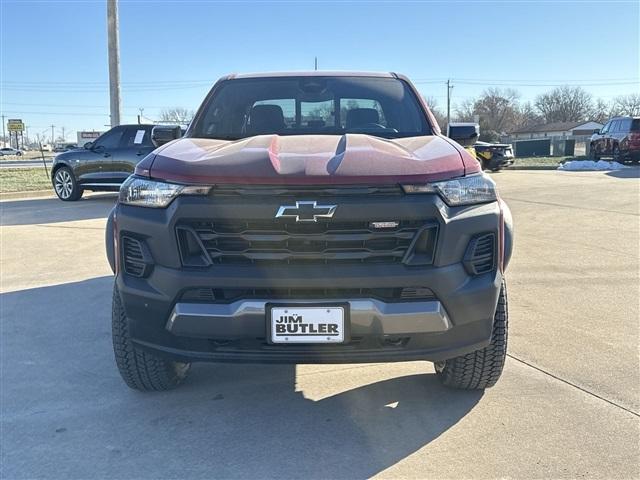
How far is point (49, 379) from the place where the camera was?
3400 millimetres

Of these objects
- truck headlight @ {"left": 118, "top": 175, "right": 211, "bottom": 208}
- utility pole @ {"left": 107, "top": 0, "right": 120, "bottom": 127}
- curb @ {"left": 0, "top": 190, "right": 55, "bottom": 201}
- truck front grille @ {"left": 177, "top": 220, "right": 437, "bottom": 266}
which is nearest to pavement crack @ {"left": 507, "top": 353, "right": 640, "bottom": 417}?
truck front grille @ {"left": 177, "top": 220, "right": 437, "bottom": 266}

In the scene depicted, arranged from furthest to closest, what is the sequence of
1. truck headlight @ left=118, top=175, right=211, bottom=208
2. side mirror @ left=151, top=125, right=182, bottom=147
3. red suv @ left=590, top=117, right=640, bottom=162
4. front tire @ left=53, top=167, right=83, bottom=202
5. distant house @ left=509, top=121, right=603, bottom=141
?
distant house @ left=509, top=121, right=603, bottom=141
red suv @ left=590, top=117, right=640, bottom=162
front tire @ left=53, top=167, right=83, bottom=202
side mirror @ left=151, top=125, right=182, bottom=147
truck headlight @ left=118, top=175, right=211, bottom=208

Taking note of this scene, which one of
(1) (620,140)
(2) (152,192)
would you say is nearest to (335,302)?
(2) (152,192)

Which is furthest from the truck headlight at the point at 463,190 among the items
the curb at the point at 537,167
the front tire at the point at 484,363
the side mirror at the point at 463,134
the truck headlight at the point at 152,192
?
the curb at the point at 537,167

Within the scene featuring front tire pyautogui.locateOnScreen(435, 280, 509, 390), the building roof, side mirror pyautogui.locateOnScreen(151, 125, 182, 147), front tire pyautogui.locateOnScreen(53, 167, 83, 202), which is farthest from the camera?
the building roof

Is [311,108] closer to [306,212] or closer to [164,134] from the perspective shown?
[164,134]

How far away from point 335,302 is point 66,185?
12.0 m

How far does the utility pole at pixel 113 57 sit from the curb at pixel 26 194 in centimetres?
280

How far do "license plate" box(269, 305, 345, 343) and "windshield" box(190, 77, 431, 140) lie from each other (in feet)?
5.06

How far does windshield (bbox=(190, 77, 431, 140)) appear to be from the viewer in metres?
3.72

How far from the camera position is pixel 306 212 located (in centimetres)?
241

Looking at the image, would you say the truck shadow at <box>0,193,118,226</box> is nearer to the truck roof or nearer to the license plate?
the truck roof

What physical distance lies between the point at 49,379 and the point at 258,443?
1.56 metres

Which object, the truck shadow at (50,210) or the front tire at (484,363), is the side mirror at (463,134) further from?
the truck shadow at (50,210)
